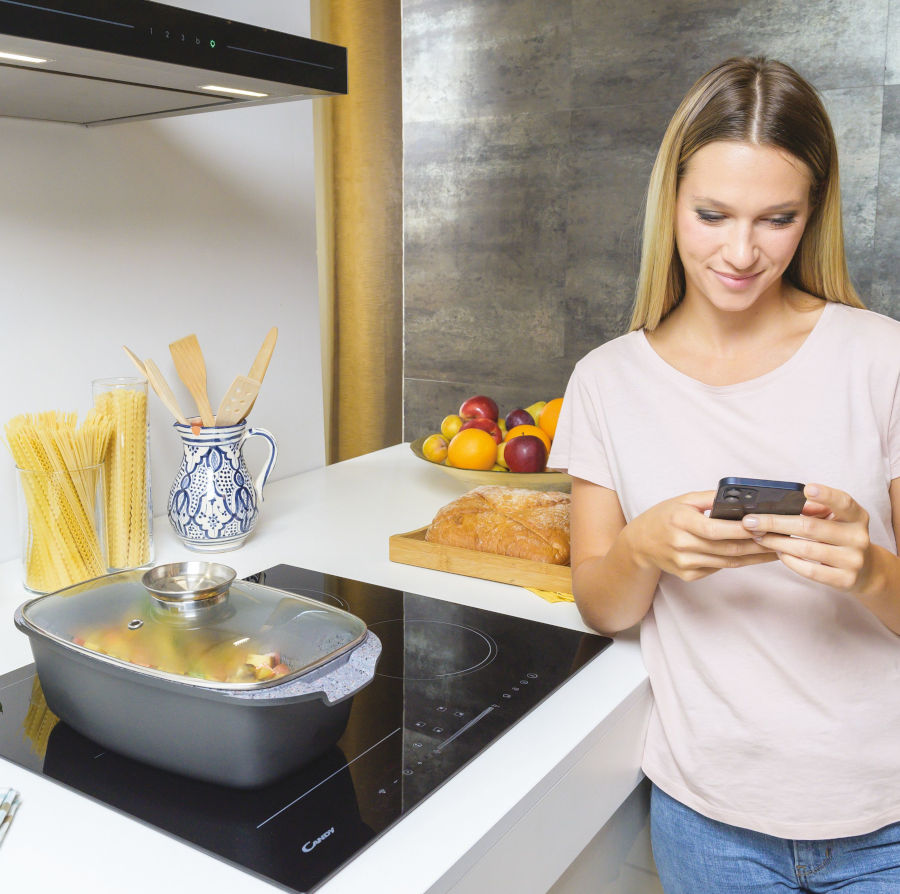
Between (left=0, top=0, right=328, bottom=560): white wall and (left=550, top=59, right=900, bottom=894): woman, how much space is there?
2.49 feet

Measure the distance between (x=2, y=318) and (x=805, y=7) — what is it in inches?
99.6

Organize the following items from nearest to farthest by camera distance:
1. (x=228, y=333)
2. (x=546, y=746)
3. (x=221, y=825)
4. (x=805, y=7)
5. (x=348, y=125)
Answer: (x=221, y=825) → (x=546, y=746) → (x=228, y=333) → (x=805, y=7) → (x=348, y=125)

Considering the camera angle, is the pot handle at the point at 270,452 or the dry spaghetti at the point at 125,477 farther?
the pot handle at the point at 270,452

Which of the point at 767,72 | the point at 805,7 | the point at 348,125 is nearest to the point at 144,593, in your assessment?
the point at 767,72

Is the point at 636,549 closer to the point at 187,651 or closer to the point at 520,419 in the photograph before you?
the point at 187,651

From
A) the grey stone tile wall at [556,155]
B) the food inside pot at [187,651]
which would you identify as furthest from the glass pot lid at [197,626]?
the grey stone tile wall at [556,155]

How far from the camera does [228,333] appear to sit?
1579mm

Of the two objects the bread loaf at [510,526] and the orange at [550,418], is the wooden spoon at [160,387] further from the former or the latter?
the orange at [550,418]

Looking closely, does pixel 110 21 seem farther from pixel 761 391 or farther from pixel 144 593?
pixel 761 391

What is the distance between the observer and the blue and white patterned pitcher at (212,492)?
1239 mm

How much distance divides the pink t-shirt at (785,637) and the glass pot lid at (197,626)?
0.40 metres

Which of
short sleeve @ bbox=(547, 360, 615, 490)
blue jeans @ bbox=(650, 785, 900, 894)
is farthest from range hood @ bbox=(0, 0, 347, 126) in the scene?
blue jeans @ bbox=(650, 785, 900, 894)

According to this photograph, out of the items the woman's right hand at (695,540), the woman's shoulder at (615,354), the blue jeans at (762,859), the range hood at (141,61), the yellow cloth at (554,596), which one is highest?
the range hood at (141,61)

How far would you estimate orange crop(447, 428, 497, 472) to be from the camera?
155 centimetres
